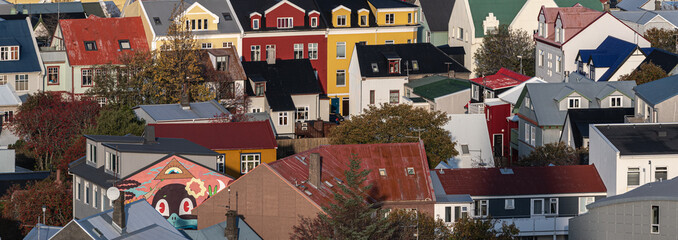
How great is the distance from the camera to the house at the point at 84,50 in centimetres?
8894

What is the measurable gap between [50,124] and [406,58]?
25.3 metres

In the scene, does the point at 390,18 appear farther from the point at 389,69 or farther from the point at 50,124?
the point at 50,124

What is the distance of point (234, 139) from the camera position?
6731 centimetres

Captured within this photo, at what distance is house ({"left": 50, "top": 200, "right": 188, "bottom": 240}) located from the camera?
151 ft

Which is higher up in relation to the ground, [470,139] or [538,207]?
[470,139]

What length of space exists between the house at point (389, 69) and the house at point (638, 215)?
38.3 meters

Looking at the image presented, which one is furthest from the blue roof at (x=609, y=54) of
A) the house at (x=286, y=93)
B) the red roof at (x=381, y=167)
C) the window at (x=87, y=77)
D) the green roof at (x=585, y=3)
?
the window at (x=87, y=77)

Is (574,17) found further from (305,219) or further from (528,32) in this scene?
(305,219)

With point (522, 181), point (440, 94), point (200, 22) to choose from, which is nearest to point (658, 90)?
point (522, 181)

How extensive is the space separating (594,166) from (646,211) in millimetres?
12647

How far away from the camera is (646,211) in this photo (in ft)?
168

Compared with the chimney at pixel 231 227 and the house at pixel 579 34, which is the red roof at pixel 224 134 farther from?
the house at pixel 579 34

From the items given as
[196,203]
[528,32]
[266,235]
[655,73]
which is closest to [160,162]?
[196,203]

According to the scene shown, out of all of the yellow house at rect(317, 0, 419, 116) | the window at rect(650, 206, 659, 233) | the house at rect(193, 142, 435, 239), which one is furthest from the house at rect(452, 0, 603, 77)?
the window at rect(650, 206, 659, 233)
